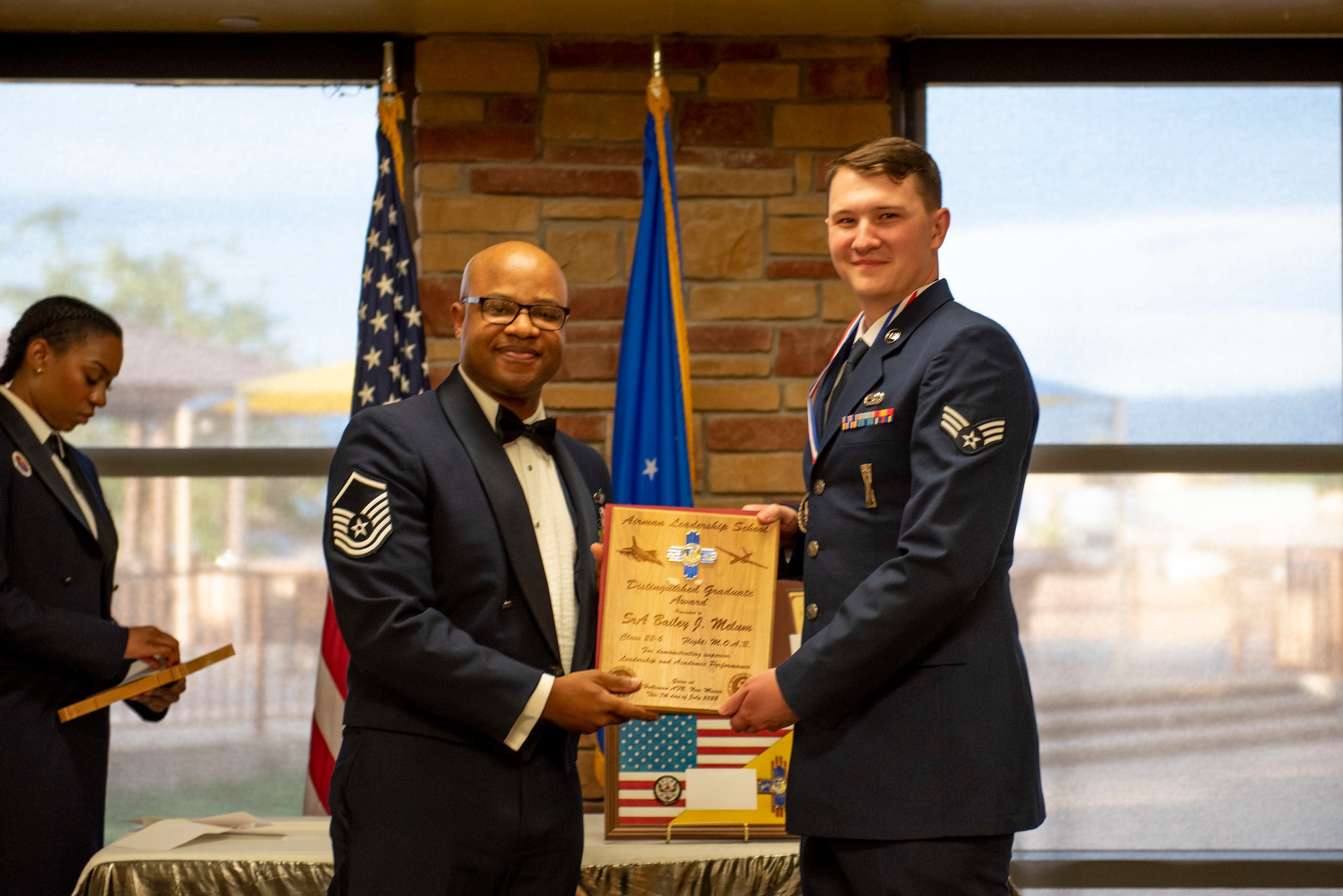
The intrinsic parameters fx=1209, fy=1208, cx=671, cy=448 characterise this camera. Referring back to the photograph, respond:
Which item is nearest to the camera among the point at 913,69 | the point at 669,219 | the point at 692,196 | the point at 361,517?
the point at 361,517

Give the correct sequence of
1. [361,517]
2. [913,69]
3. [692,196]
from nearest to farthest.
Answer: [361,517] → [692,196] → [913,69]

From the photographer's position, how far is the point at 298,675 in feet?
11.8

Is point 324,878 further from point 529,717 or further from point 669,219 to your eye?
point 669,219

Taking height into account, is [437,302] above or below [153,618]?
above

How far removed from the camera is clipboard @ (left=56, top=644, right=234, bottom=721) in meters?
2.74

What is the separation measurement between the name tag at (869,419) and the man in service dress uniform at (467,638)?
1.85 feet

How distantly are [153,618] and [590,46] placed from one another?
6.93ft

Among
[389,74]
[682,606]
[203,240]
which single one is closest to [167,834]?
[682,606]

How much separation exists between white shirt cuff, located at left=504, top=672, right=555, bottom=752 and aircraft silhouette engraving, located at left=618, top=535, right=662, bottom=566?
25cm

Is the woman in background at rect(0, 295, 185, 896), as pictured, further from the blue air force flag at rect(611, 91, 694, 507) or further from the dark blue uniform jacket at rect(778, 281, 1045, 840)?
the dark blue uniform jacket at rect(778, 281, 1045, 840)

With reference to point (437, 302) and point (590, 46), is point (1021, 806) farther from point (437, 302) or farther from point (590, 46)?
point (590, 46)

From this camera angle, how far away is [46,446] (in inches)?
115

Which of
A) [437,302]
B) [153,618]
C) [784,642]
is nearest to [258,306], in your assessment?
[437,302]

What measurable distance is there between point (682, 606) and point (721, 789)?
866 mm
